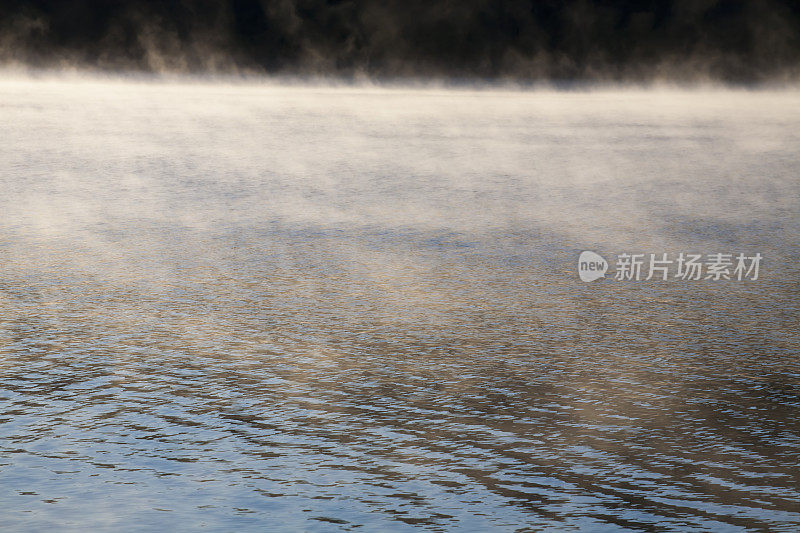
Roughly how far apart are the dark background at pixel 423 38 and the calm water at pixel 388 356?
170 feet

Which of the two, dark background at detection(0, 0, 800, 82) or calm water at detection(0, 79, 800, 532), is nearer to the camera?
calm water at detection(0, 79, 800, 532)

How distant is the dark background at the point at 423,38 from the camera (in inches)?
2611

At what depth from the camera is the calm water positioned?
15.6 feet

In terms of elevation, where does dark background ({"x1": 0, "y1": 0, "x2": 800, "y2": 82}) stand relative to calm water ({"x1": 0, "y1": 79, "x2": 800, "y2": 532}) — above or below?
above

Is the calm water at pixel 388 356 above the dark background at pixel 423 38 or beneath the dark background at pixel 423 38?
beneath

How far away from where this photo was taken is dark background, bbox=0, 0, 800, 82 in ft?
218

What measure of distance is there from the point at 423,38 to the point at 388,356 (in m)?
65.7

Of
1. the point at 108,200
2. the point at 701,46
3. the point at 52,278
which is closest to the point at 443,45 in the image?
the point at 701,46

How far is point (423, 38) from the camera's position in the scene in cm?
7112

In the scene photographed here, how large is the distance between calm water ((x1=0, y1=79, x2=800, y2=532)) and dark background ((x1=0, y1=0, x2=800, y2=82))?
51.9 m

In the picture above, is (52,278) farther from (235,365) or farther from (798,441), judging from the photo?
(798,441)

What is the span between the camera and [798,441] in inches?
213

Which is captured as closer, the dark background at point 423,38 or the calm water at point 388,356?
the calm water at point 388,356

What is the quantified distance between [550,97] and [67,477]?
136ft
